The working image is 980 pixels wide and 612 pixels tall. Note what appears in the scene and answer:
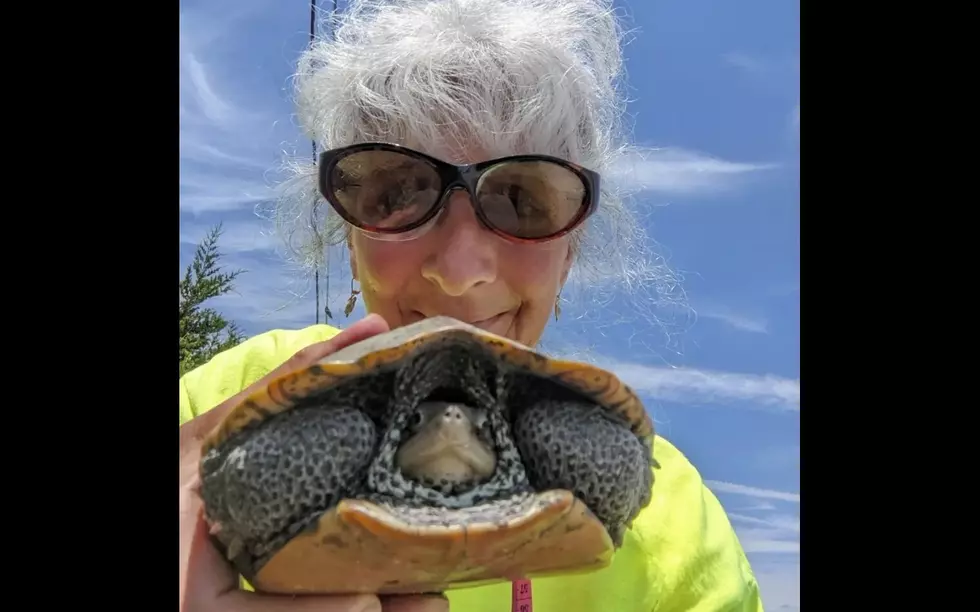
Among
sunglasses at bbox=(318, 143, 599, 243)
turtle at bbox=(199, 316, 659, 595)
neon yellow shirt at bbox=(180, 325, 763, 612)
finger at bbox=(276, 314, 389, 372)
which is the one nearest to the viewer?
turtle at bbox=(199, 316, 659, 595)

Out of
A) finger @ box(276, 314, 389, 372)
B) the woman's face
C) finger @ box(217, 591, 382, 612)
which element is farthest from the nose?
finger @ box(217, 591, 382, 612)

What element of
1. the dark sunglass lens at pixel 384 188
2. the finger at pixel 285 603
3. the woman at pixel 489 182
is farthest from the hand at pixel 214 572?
the dark sunglass lens at pixel 384 188

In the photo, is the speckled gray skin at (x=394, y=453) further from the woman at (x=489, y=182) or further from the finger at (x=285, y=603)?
the woman at (x=489, y=182)

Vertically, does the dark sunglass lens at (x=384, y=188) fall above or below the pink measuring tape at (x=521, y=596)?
above

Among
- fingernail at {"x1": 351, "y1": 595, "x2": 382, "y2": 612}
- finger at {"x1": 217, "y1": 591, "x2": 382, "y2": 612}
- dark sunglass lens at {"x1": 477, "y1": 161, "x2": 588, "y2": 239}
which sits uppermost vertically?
dark sunglass lens at {"x1": 477, "y1": 161, "x2": 588, "y2": 239}

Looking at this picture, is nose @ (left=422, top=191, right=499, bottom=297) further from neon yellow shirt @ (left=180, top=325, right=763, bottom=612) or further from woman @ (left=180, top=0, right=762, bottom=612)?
neon yellow shirt @ (left=180, top=325, right=763, bottom=612)
